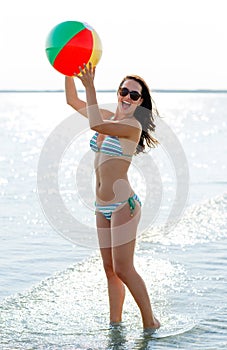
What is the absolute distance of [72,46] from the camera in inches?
235

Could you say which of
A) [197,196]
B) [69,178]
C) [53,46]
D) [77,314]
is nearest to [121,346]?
Answer: [77,314]

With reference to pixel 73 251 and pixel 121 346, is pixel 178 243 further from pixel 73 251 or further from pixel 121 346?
pixel 121 346

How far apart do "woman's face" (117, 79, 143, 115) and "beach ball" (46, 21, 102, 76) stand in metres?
0.33

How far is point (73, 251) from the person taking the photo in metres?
9.72

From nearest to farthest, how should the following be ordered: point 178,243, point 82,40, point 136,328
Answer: point 82,40 < point 136,328 < point 178,243

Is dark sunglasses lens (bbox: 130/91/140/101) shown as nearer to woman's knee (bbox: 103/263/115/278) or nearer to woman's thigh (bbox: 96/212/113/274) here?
woman's thigh (bbox: 96/212/113/274)

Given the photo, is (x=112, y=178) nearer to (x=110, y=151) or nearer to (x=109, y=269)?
(x=110, y=151)

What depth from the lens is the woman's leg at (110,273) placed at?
6.13 meters

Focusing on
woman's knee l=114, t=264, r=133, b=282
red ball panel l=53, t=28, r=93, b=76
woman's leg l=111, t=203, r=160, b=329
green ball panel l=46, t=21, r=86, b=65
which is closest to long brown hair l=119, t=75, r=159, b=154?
red ball panel l=53, t=28, r=93, b=76

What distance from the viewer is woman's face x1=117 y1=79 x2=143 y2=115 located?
19.5ft

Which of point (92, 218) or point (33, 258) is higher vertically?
point (33, 258)

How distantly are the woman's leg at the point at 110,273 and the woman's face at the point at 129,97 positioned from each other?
2.89 feet

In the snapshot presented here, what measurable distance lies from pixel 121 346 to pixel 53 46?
2.50 metres

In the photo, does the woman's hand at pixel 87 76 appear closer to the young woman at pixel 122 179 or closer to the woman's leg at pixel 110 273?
the young woman at pixel 122 179
